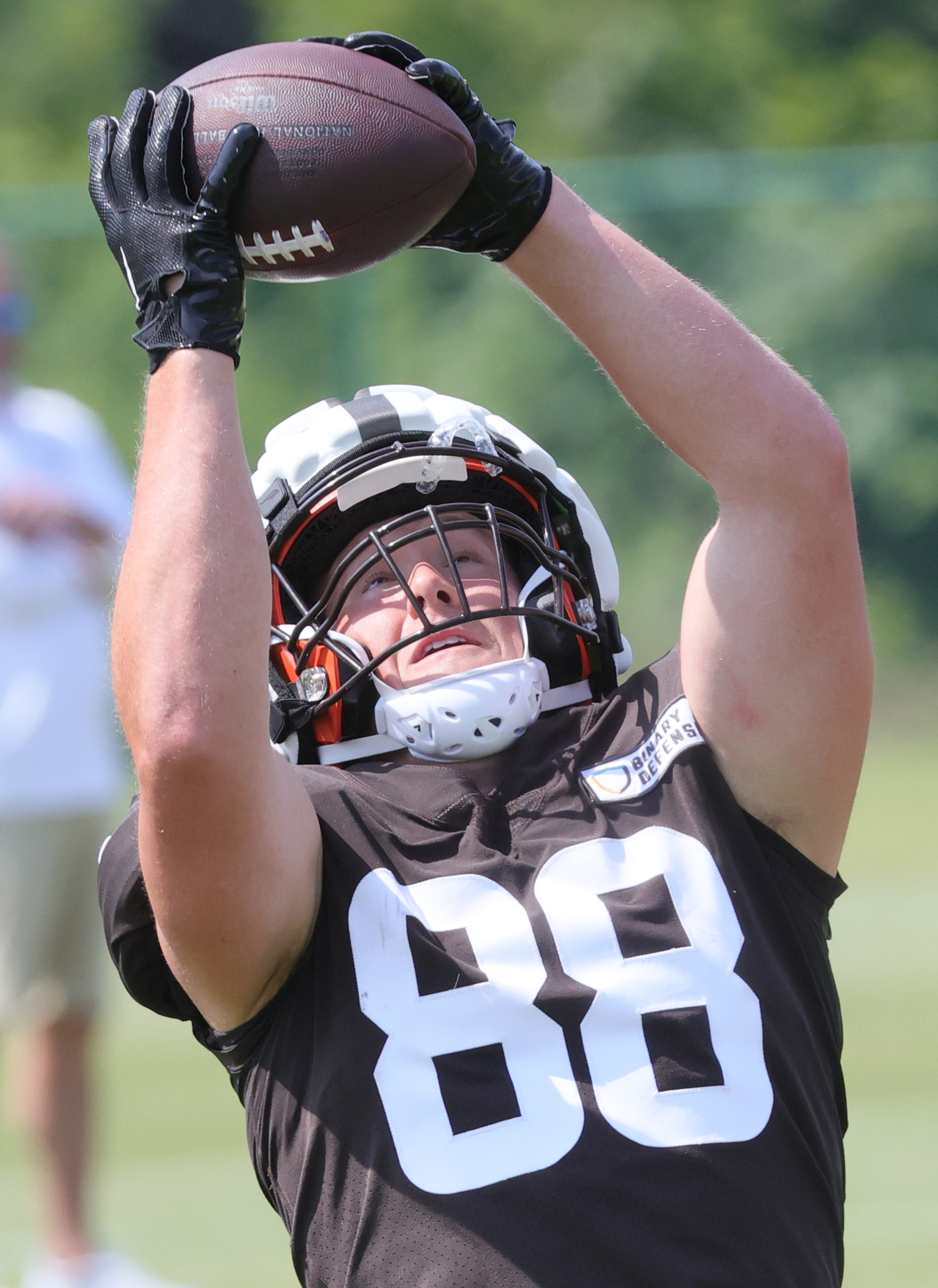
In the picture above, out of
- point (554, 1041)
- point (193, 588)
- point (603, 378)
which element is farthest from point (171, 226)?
point (603, 378)

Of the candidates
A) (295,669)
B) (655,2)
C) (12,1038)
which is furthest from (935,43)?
(295,669)

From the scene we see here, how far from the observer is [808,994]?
6.89 feet

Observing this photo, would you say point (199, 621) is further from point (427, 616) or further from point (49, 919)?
point (49, 919)

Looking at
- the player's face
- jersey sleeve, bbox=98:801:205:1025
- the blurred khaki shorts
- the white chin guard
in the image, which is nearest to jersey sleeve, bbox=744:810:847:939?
the white chin guard

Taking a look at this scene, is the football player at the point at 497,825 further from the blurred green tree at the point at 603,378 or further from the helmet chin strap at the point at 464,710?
the blurred green tree at the point at 603,378

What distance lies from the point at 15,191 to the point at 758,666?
8.08m

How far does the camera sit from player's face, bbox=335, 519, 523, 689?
2367 millimetres

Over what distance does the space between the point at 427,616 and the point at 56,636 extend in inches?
108

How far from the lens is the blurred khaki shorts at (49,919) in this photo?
4535 mm

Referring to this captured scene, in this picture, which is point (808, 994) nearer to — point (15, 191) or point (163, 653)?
point (163, 653)

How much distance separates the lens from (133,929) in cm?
210

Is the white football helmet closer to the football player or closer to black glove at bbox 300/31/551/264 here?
the football player

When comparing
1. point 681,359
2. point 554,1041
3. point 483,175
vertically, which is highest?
point 483,175

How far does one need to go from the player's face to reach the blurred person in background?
7.49ft
